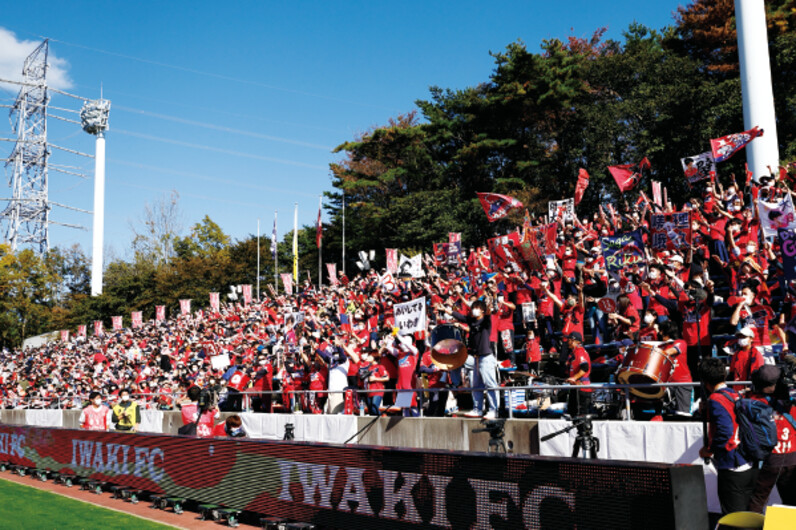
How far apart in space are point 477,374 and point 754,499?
6.64m

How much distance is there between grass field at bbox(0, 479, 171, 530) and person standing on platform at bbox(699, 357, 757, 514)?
8057mm

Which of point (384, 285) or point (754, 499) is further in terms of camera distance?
point (384, 285)

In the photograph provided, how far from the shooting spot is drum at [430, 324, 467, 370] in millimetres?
11555

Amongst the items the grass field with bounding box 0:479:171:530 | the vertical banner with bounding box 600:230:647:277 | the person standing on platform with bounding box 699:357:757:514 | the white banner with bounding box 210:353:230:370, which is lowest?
the grass field with bounding box 0:479:171:530

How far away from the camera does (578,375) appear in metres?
11.0

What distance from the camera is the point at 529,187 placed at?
41.8m

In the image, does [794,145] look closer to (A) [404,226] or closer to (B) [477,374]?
(A) [404,226]

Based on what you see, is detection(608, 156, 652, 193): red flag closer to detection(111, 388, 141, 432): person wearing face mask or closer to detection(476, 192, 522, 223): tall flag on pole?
detection(476, 192, 522, 223): tall flag on pole

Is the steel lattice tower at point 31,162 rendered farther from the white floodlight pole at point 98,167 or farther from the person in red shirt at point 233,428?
the person in red shirt at point 233,428

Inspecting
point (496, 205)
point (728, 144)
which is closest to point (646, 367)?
point (728, 144)

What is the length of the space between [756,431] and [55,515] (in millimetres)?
11139

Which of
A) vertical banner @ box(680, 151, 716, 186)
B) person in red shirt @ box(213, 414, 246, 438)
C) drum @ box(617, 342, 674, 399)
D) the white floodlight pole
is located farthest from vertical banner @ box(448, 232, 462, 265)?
the white floodlight pole

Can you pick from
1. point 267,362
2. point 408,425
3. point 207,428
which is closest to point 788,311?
point 408,425

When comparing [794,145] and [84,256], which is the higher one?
[84,256]
